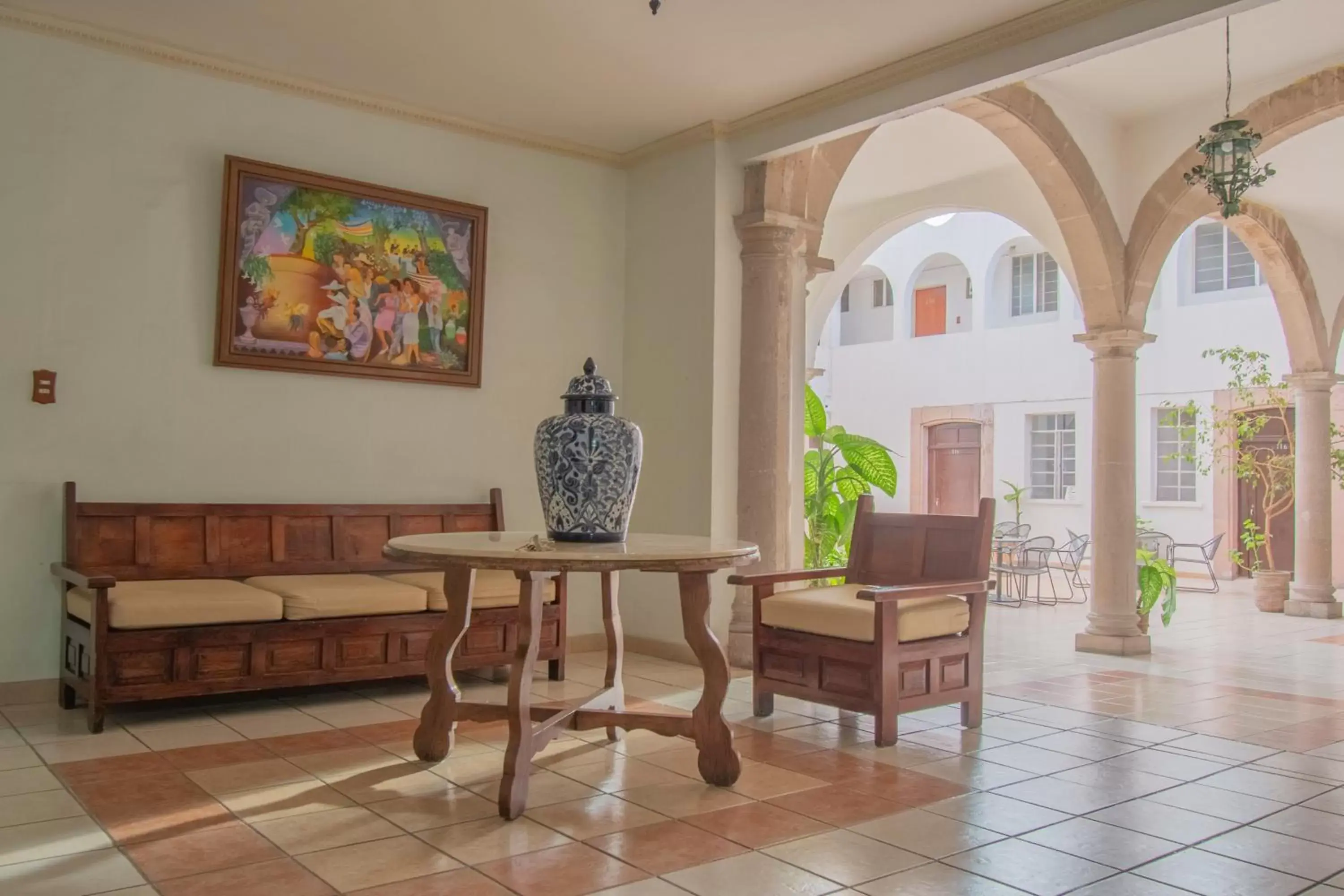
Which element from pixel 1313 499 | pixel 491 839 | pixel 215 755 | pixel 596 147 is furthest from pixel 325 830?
pixel 1313 499

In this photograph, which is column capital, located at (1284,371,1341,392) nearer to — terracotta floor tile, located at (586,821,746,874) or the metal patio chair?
the metal patio chair

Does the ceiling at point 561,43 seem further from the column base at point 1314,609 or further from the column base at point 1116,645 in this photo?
the column base at point 1314,609

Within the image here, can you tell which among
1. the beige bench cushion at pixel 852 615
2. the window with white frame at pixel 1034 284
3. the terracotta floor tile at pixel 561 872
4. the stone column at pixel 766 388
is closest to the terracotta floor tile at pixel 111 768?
the terracotta floor tile at pixel 561 872

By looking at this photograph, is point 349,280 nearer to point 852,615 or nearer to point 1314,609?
point 852,615

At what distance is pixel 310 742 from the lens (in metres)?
4.13

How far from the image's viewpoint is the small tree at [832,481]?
7973mm

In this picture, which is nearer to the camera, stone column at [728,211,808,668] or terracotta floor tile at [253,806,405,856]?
terracotta floor tile at [253,806,405,856]

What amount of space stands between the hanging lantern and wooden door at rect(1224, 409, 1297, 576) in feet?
29.2

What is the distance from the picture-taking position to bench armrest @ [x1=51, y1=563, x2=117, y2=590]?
415 cm

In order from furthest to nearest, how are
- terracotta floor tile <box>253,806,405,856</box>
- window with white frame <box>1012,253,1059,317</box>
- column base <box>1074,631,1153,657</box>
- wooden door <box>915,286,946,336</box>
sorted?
wooden door <box>915,286,946,336</box>, window with white frame <box>1012,253,1059,317</box>, column base <box>1074,631,1153,657</box>, terracotta floor tile <box>253,806,405,856</box>

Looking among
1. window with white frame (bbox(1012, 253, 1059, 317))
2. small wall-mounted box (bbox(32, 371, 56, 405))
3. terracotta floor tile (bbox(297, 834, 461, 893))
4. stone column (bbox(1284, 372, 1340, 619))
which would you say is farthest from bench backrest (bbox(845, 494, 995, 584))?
window with white frame (bbox(1012, 253, 1059, 317))

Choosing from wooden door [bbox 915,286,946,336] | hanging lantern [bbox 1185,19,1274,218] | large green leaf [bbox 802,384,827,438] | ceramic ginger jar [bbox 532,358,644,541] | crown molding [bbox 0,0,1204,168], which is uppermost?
wooden door [bbox 915,286,946,336]

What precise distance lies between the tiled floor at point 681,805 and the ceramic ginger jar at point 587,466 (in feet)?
2.81

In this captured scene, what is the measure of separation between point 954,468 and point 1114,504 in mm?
9439
